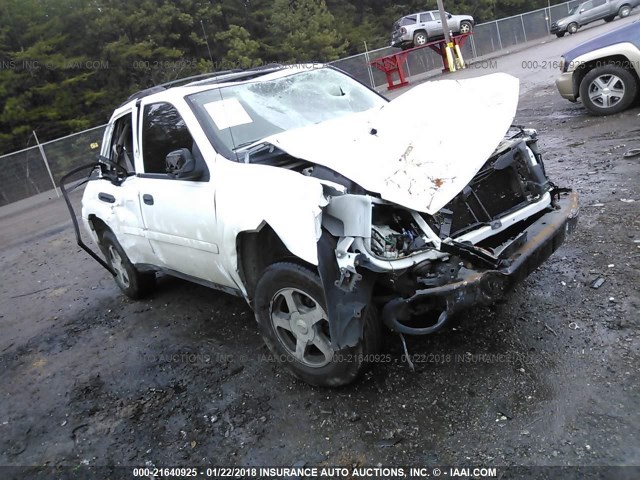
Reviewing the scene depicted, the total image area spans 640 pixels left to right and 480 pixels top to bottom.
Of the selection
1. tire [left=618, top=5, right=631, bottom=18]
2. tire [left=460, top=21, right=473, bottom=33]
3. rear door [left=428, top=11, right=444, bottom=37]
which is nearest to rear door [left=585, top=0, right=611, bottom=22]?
tire [left=618, top=5, right=631, bottom=18]

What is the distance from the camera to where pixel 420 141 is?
3131 millimetres

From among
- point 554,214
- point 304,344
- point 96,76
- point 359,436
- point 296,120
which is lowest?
point 359,436

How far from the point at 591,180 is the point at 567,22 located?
27208 mm

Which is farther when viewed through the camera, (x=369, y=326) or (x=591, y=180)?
(x=591, y=180)

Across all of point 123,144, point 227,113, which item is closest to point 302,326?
point 227,113

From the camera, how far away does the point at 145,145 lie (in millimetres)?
4332

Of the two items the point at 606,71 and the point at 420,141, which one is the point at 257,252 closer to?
the point at 420,141

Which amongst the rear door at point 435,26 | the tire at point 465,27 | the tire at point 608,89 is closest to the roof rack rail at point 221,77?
the tire at point 608,89

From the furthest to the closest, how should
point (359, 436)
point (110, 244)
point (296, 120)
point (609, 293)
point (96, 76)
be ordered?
point (96, 76), point (110, 244), point (296, 120), point (609, 293), point (359, 436)

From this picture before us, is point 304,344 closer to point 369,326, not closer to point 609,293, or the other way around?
point 369,326

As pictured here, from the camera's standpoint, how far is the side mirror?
11.4ft

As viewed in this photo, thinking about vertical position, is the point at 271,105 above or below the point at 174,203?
above

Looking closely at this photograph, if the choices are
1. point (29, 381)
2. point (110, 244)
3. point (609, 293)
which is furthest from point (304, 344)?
point (110, 244)

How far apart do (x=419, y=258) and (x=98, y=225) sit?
3.90m
